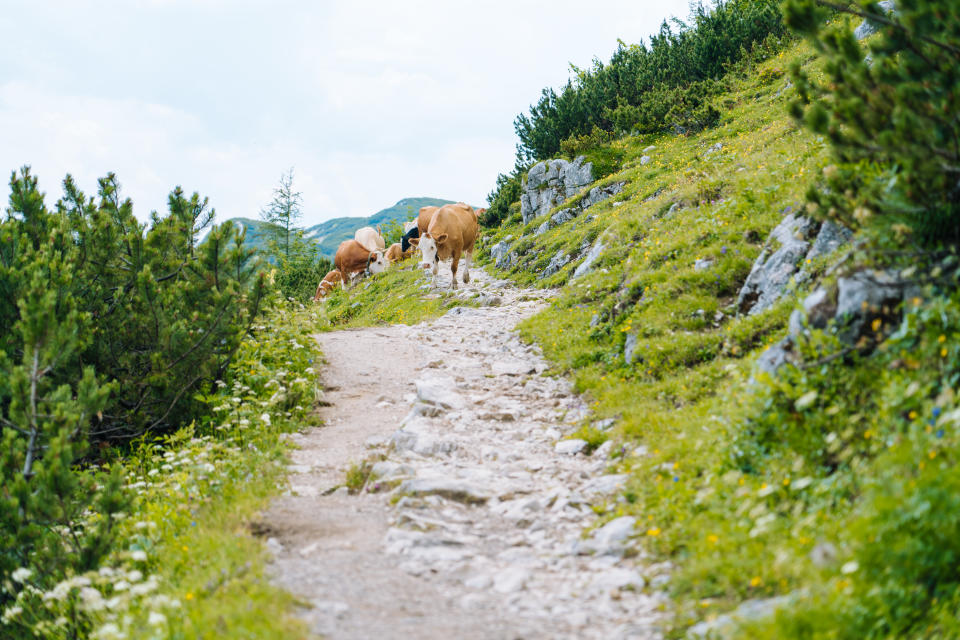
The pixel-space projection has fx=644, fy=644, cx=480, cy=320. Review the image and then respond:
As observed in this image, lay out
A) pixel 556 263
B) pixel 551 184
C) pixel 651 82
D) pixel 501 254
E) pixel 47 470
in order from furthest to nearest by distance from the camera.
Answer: pixel 651 82, pixel 551 184, pixel 501 254, pixel 556 263, pixel 47 470

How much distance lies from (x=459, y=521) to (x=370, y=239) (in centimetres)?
3194

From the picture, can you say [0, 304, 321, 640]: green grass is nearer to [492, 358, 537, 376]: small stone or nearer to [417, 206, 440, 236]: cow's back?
[492, 358, 537, 376]: small stone

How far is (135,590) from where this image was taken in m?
5.20

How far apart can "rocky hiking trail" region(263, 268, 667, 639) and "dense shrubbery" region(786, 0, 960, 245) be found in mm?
3619

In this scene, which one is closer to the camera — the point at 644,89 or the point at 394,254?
the point at 394,254

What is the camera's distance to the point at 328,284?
3722 centimetres

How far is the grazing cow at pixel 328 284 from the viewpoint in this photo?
118ft

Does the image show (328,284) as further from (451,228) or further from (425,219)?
(451,228)

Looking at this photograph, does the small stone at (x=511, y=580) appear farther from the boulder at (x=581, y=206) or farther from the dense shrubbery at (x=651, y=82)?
the dense shrubbery at (x=651, y=82)

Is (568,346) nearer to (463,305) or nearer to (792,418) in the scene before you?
(792,418)

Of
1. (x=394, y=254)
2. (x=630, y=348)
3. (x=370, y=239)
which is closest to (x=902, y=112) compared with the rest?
(x=630, y=348)

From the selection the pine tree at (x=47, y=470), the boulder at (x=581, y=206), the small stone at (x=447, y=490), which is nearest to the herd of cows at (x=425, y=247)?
the boulder at (x=581, y=206)

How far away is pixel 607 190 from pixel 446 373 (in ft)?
57.0

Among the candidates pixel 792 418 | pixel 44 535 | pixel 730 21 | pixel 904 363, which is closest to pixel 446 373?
pixel 44 535
